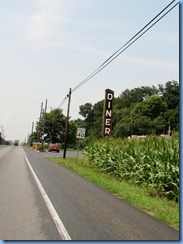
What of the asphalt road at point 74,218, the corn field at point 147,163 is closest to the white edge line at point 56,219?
the asphalt road at point 74,218

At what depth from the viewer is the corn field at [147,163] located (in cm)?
1325

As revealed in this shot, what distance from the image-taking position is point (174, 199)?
12.6 meters

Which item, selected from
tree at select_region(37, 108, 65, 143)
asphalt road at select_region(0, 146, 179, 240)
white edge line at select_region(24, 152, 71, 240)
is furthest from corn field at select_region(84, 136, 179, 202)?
tree at select_region(37, 108, 65, 143)

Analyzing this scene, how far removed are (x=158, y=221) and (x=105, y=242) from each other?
247 centimetres

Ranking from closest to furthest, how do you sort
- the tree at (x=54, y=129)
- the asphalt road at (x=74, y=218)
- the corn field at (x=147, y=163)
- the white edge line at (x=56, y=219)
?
the white edge line at (x=56, y=219), the asphalt road at (x=74, y=218), the corn field at (x=147, y=163), the tree at (x=54, y=129)

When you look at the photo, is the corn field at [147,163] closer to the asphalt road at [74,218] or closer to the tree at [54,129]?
the asphalt road at [74,218]

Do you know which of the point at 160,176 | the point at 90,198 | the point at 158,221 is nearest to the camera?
the point at 158,221

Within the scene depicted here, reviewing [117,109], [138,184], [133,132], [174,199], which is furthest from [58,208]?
[117,109]

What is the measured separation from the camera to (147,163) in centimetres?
1596

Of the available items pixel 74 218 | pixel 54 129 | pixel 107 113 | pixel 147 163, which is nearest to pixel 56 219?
pixel 74 218

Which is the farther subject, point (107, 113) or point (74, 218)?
point (107, 113)

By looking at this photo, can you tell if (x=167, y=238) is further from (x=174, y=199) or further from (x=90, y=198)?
(x=174, y=199)

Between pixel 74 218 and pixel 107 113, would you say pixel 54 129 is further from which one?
pixel 74 218

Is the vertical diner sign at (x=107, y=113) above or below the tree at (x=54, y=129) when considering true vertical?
below
